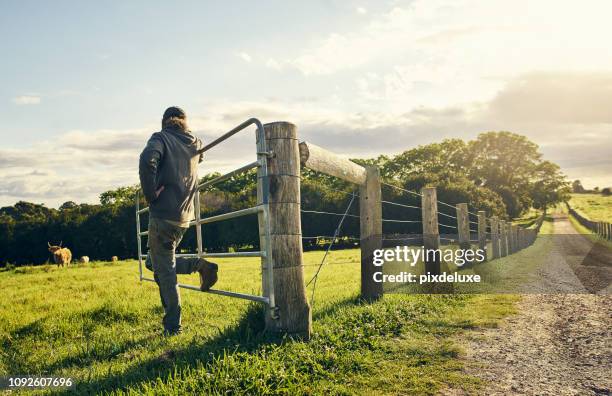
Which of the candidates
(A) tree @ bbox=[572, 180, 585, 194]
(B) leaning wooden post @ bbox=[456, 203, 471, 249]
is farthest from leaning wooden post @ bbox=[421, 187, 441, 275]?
(A) tree @ bbox=[572, 180, 585, 194]

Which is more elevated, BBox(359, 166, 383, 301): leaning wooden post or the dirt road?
BBox(359, 166, 383, 301): leaning wooden post

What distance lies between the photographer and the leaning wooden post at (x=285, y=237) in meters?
4.20

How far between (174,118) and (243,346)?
2.46m

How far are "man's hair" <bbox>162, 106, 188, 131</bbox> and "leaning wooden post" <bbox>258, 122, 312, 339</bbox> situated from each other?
1.16m

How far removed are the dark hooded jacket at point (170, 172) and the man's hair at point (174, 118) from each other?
0.12 feet

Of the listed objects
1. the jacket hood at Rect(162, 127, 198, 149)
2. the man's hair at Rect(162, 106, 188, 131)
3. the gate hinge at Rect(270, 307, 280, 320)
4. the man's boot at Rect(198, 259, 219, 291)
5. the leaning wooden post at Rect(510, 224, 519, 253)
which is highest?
the man's hair at Rect(162, 106, 188, 131)

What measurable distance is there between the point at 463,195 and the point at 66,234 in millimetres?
36385

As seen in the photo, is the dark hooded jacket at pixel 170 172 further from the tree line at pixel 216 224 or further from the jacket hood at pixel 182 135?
the tree line at pixel 216 224

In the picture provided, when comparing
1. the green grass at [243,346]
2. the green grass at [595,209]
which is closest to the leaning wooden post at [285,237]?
the green grass at [243,346]

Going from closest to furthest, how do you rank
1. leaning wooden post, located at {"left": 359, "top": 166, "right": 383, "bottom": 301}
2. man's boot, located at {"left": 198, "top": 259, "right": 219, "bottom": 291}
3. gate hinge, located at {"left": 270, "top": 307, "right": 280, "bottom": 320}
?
gate hinge, located at {"left": 270, "top": 307, "right": 280, "bottom": 320}, man's boot, located at {"left": 198, "top": 259, "right": 219, "bottom": 291}, leaning wooden post, located at {"left": 359, "top": 166, "right": 383, "bottom": 301}

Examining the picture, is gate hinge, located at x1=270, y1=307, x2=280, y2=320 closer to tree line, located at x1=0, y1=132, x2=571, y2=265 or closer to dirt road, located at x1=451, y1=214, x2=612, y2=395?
dirt road, located at x1=451, y1=214, x2=612, y2=395

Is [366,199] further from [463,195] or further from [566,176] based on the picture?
[566,176]

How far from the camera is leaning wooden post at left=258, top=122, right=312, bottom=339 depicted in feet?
13.8

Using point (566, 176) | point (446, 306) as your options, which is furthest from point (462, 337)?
point (566, 176)
